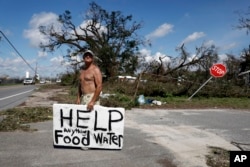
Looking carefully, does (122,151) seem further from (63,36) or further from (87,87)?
(63,36)

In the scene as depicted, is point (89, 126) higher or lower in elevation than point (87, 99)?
lower

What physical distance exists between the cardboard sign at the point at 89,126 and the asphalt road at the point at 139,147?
179 mm

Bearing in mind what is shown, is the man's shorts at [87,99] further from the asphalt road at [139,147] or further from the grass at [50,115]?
the grass at [50,115]

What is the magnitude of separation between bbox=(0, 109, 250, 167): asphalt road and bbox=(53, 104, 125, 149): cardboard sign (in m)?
0.18

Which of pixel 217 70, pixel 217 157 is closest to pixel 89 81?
pixel 217 157

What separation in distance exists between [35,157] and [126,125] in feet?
15.0

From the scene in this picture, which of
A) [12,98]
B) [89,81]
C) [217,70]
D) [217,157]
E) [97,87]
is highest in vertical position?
[217,70]

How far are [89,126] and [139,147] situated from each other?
51.4 inches

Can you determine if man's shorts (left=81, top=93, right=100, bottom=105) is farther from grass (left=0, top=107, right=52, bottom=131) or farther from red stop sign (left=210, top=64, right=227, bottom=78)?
red stop sign (left=210, top=64, right=227, bottom=78)

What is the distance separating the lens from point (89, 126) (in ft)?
21.8

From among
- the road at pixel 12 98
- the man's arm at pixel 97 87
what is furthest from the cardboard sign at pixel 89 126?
the road at pixel 12 98

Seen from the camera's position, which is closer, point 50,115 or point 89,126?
point 89,126

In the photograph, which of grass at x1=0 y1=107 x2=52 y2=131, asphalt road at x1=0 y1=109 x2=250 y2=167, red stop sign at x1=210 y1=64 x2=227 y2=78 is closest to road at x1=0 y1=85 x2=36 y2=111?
grass at x1=0 y1=107 x2=52 y2=131

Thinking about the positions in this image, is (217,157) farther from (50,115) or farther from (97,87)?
Answer: (50,115)
